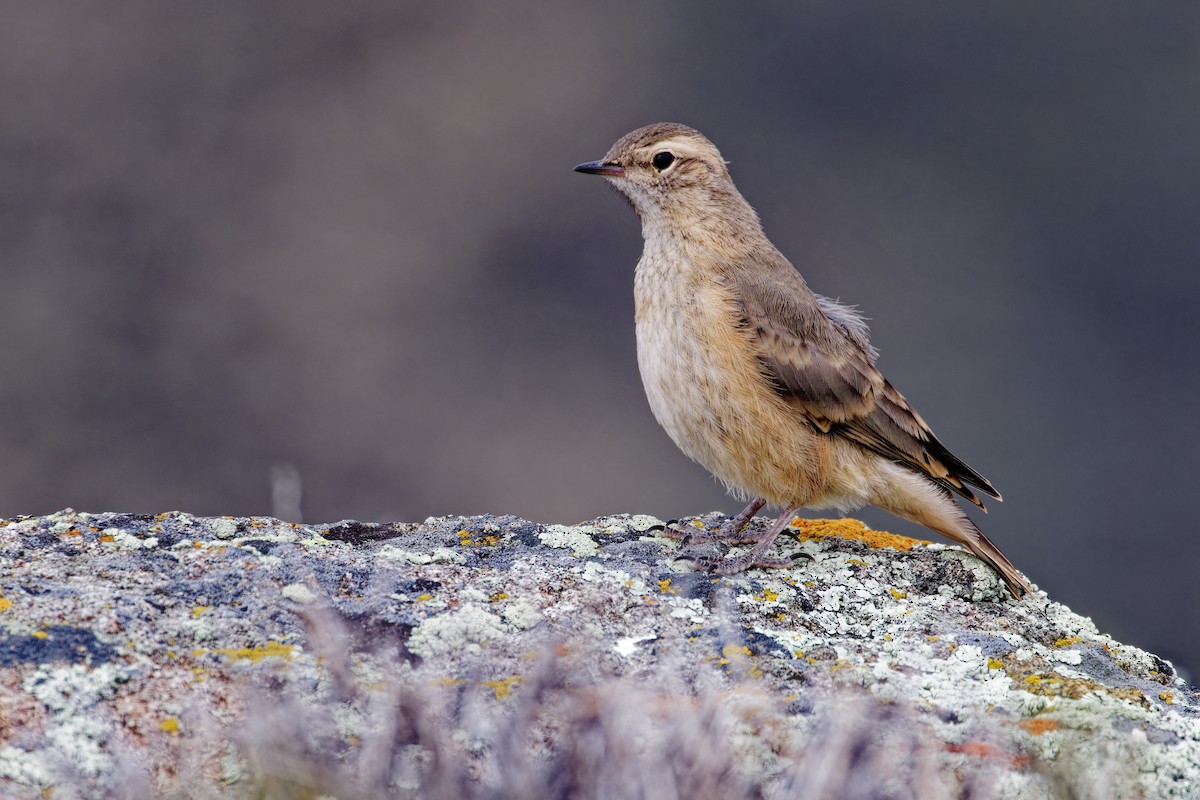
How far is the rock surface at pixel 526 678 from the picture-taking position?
2596mm

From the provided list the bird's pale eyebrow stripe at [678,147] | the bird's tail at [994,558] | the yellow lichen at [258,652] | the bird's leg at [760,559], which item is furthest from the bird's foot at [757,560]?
the bird's pale eyebrow stripe at [678,147]

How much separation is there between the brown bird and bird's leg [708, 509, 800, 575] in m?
0.01

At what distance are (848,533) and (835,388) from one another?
2.41ft

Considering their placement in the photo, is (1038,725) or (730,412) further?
(730,412)

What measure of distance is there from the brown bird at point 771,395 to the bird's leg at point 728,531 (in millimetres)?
15

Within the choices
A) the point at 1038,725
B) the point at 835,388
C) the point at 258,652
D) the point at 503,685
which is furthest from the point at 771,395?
the point at 258,652

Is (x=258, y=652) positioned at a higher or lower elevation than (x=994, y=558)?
lower

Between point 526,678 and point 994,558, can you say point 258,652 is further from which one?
point 994,558

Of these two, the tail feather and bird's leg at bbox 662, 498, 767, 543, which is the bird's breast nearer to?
bird's leg at bbox 662, 498, 767, 543

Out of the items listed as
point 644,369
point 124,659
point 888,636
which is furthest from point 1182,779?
point 644,369

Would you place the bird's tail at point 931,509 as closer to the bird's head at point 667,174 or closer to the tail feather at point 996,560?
the tail feather at point 996,560

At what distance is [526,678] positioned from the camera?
314 cm

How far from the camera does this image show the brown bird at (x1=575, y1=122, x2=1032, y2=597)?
5.43 meters

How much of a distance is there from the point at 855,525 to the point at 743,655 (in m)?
2.06
